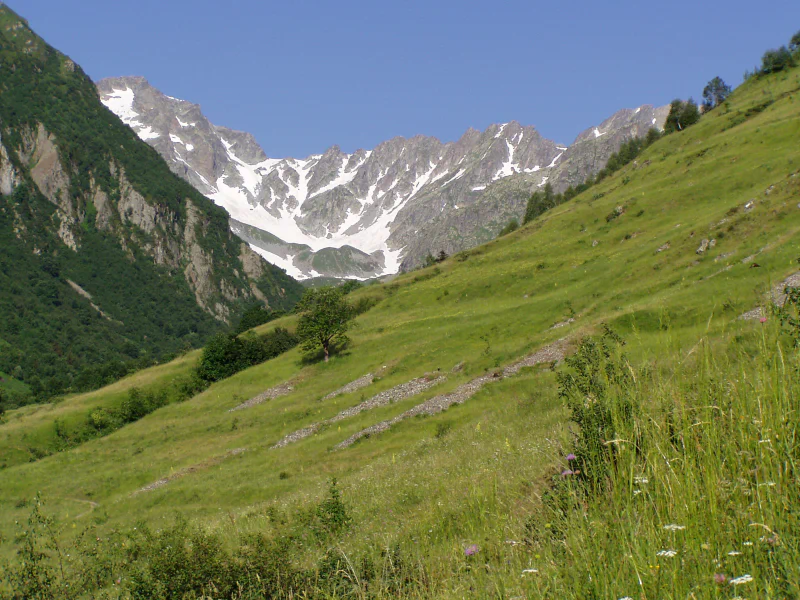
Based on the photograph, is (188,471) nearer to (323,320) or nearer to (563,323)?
(323,320)

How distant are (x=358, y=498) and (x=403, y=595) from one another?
1042 centimetres

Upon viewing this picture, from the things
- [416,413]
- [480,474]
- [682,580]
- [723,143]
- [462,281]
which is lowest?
[416,413]

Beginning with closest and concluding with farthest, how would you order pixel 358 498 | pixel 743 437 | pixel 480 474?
pixel 743 437
pixel 480 474
pixel 358 498

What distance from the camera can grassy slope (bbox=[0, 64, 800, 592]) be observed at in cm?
1272

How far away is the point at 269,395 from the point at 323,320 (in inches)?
465

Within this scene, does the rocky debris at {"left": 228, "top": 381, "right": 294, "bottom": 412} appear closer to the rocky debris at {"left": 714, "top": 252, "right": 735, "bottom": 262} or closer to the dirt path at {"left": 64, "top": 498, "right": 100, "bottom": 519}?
the dirt path at {"left": 64, "top": 498, "right": 100, "bottom": 519}

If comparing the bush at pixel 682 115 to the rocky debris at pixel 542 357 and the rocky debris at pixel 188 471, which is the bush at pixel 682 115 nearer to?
the rocky debris at pixel 542 357

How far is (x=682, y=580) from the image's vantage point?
12.2ft

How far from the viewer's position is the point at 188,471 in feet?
135

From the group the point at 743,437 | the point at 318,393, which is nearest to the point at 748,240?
the point at 318,393

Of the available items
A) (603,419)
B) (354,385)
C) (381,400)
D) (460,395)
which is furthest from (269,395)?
(603,419)

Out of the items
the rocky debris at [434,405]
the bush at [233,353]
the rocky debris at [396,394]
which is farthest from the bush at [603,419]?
the bush at [233,353]

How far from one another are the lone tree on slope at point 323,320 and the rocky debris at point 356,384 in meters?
12.3

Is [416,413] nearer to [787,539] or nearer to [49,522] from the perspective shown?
[49,522]
